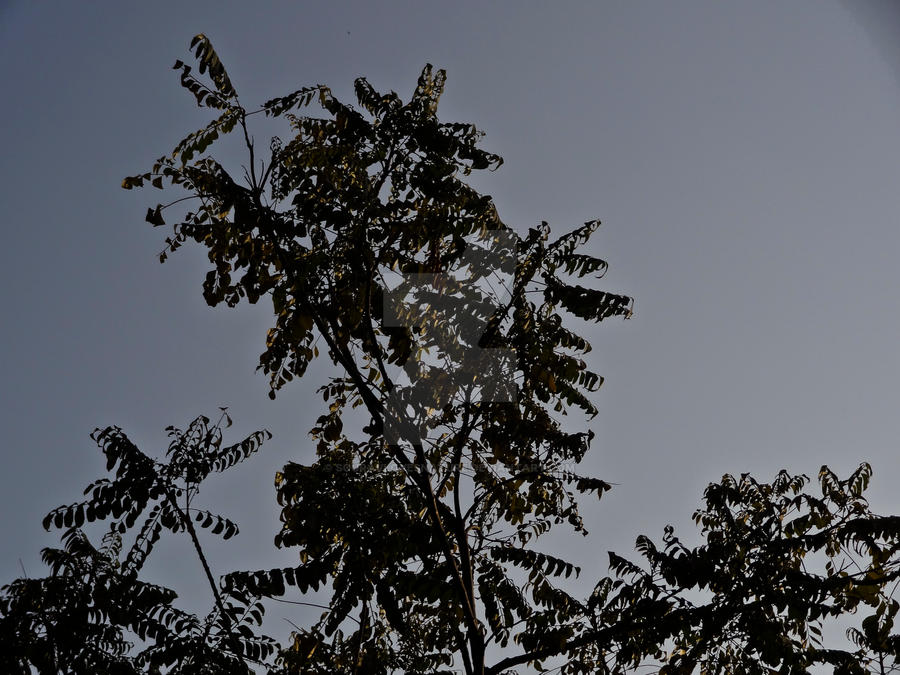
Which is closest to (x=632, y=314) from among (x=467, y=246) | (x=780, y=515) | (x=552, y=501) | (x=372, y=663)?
(x=467, y=246)

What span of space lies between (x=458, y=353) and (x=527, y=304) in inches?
30.9

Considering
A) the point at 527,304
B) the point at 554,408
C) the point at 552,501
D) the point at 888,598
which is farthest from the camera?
the point at 552,501

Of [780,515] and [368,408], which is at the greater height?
[368,408]

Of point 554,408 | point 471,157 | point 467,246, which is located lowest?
point 554,408

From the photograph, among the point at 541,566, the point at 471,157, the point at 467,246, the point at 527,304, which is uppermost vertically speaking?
the point at 471,157

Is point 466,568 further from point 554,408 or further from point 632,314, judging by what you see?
point 632,314

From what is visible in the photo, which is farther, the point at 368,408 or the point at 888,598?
the point at 368,408

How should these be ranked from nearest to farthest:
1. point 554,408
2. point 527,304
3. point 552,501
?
1. point 527,304
2. point 554,408
3. point 552,501

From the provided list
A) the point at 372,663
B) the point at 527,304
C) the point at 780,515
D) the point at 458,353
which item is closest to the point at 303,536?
the point at 372,663

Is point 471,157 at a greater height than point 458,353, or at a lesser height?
greater

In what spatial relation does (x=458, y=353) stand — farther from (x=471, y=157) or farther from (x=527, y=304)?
(x=471, y=157)

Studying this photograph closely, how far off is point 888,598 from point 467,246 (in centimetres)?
421

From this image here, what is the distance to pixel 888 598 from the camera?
5852 millimetres

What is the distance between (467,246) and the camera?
6.52 metres
